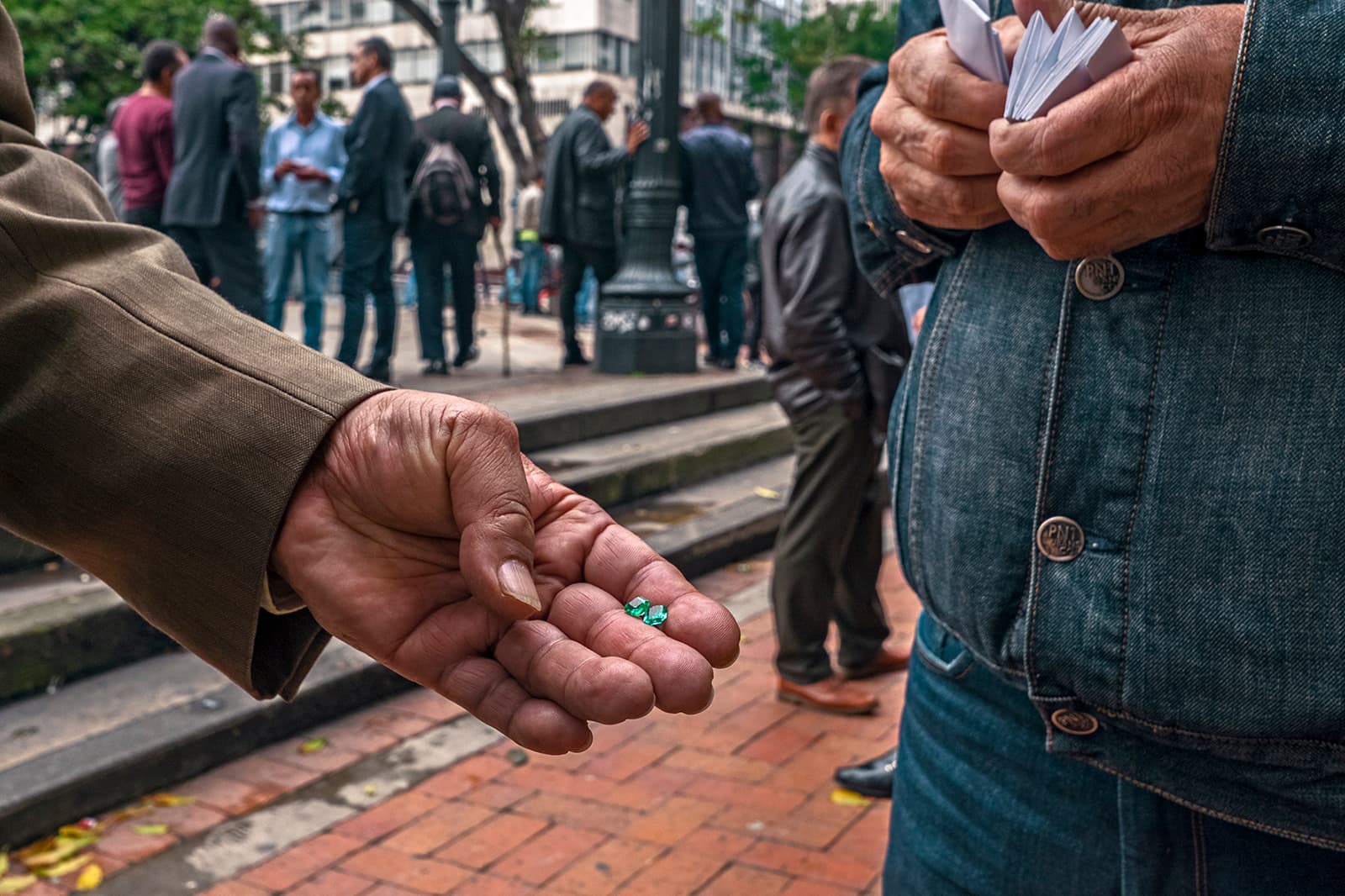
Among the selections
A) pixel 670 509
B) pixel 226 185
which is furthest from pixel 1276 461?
pixel 226 185

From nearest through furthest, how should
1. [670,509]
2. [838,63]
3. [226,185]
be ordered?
[838,63] → [670,509] → [226,185]

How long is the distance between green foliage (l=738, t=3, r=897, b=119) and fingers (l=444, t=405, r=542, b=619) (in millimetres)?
28367

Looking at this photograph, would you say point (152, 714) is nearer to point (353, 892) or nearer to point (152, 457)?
point (353, 892)

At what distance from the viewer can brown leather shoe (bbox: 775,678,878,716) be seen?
4570 millimetres

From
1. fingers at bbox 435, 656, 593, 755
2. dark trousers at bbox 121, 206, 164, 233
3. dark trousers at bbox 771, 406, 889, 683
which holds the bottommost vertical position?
dark trousers at bbox 771, 406, 889, 683

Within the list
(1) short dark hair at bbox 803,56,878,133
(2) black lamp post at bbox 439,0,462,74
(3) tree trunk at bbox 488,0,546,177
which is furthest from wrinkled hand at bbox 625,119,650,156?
(3) tree trunk at bbox 488,0,546,177

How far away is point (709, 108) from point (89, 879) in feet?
29.9

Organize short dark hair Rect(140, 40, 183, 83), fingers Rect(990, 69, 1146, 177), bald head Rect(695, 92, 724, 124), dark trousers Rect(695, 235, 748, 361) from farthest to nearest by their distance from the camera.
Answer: bald head Rect(695, 92, 724, 124), dark trousers Rect(695, 235, 748, 361), short dark hair Rect(140, 40, 183, 83), fingers Rect(990, 69, 1146, 177)

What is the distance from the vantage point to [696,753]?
413 centimetres

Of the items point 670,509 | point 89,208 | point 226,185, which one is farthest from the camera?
point 226,185

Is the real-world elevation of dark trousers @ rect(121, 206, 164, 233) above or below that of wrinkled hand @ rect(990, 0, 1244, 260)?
below

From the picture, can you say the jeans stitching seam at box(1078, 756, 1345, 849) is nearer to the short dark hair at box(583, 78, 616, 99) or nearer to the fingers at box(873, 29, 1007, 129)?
the fingers at box(873, 29, 1007, 129)

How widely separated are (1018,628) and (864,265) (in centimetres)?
62

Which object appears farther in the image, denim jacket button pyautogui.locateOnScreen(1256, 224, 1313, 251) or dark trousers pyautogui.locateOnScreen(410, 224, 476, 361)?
dark trousers pyautogui.locateOnScreen(410, 224, 476, 361)
